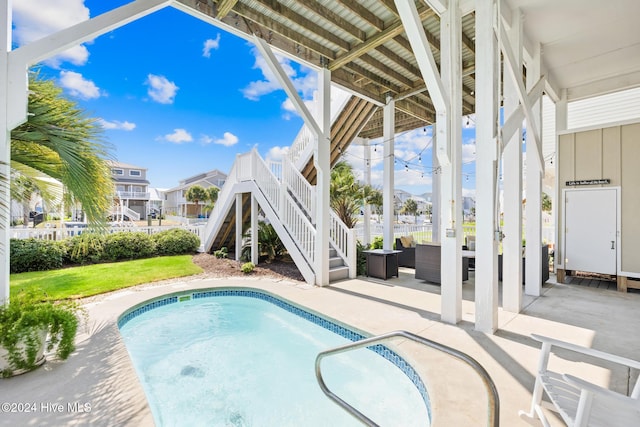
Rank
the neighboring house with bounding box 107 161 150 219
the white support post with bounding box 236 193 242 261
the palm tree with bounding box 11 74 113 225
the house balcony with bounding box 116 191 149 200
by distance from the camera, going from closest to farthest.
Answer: the palm tree with bounding box 11 74 113 225 < the white support post with bounding box 236 193 242 261 < the house balcony with bounding box 116 191 149 200 < the neighboring house with bounding box 107 161 150 219

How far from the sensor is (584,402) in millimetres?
1592

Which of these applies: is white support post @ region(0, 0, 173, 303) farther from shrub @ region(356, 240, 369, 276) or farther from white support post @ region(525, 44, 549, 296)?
white support post @ region(525, 44, 549, 296)

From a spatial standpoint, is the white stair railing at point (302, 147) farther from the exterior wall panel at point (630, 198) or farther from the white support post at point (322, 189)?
the exterior wall panel at point (630, 198)

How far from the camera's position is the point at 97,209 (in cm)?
343

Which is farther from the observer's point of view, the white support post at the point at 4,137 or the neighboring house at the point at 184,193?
the neighboring house at the point at 184,193

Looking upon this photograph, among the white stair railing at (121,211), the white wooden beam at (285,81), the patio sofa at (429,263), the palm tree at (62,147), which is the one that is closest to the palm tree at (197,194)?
the white stair railing at (121,211)

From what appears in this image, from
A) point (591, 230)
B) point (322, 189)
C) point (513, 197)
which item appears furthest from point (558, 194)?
point (322, 189)

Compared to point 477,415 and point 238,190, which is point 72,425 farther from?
point 238,190

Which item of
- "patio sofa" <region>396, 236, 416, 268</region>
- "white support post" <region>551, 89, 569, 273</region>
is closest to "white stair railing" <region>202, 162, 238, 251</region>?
"patio sofa" <region>396, 236, 416, 268</region>

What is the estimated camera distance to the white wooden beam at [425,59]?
3.94 m

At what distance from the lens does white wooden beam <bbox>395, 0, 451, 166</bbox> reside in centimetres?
394

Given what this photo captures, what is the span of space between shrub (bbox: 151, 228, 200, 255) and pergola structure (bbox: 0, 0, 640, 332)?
244 inches

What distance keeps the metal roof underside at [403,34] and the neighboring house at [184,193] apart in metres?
30.6

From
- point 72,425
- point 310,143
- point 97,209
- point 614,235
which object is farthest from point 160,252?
point 614,235
